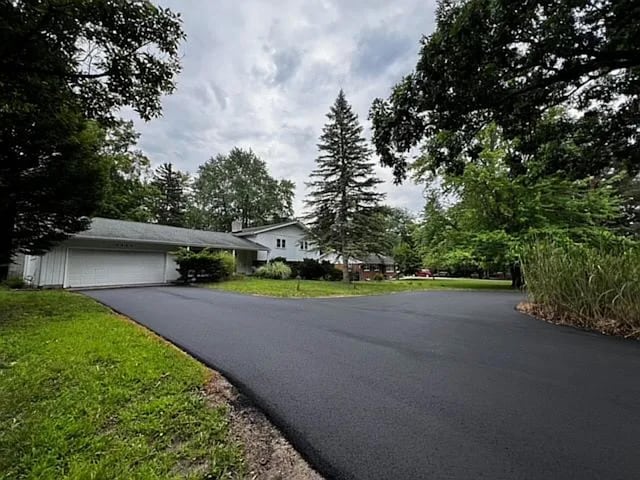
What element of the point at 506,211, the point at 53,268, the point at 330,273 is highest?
the point at 506,211

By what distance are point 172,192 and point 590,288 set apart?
129 ft

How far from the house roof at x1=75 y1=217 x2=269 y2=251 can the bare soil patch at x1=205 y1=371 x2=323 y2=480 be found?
13791mm

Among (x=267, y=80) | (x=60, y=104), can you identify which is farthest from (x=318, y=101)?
(x=60, y=104)

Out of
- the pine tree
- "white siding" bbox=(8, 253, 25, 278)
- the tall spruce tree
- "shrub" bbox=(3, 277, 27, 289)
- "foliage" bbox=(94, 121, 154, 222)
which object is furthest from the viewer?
the pine tree

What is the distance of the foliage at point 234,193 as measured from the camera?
35.8 metres

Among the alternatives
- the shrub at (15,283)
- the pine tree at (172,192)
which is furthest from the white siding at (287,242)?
the pine tree at (172,192)

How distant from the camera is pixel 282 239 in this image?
86.2 ft

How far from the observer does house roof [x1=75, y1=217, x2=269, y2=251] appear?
623 inches

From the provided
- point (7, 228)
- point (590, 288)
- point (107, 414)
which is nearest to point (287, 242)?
point (7, 228)

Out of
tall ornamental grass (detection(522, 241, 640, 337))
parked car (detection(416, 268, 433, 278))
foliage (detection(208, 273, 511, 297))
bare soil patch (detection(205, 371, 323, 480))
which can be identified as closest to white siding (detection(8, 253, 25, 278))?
foliage (detection(208, 273, 511, 297))

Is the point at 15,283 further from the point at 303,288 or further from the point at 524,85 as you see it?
the point at 524,85

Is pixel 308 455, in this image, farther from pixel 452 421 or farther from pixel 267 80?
pixel 267 80

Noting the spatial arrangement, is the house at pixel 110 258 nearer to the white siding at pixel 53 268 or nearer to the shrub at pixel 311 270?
the white siding at pixel 53 268

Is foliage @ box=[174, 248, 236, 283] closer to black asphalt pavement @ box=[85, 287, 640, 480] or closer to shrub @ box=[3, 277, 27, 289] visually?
shrub @ box=[3, 277, 27, 289]
